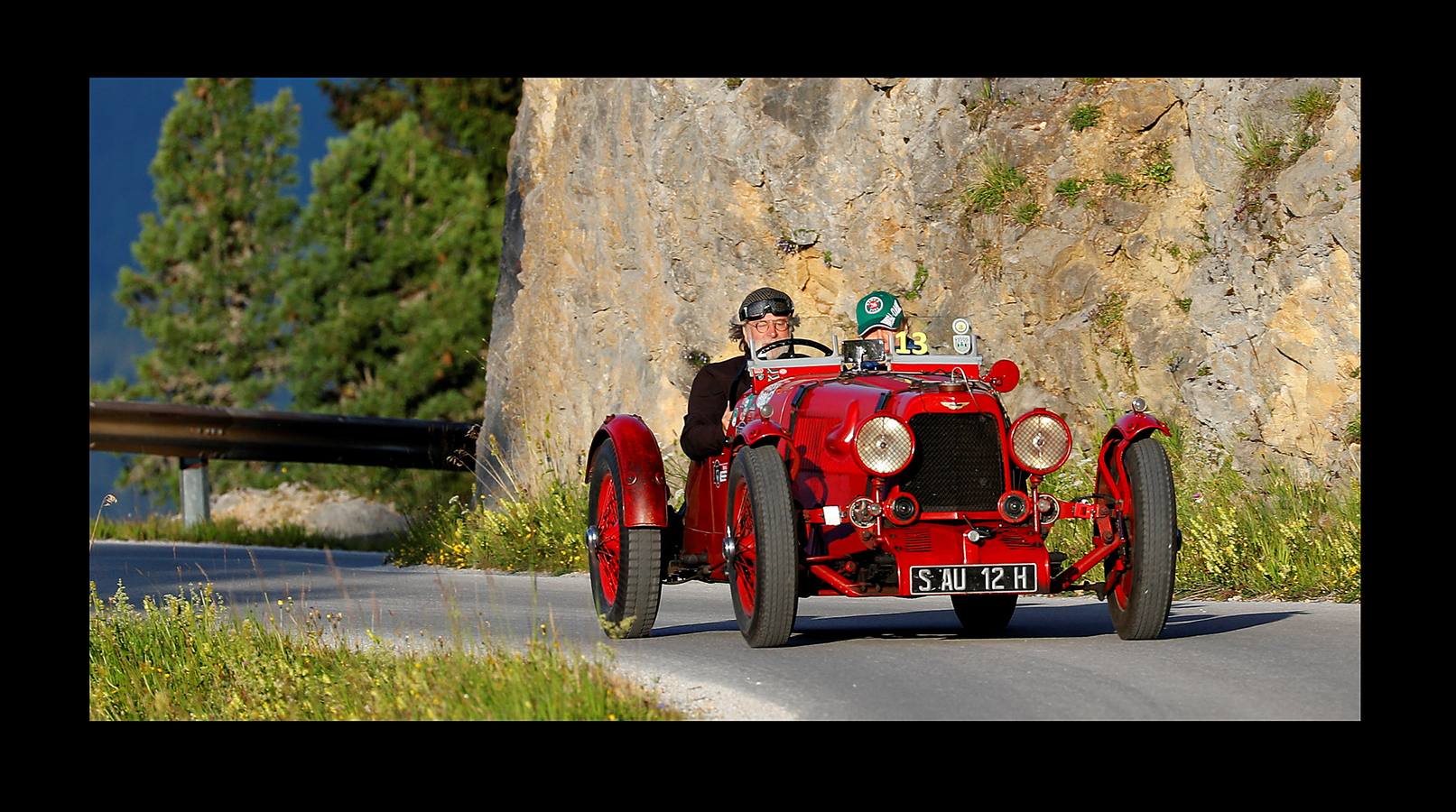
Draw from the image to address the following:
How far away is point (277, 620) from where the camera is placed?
1170cm

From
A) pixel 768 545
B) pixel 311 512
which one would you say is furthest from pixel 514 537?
pixel 311 512

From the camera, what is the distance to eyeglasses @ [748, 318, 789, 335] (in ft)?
37.2

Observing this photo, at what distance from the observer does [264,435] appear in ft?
74.9

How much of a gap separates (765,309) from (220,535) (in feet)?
39.5

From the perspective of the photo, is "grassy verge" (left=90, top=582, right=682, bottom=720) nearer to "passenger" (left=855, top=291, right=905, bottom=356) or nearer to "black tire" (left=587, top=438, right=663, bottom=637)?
"black tire" (left=587, top=438, right=663, bottom=637)

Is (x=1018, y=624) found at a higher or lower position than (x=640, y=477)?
lower

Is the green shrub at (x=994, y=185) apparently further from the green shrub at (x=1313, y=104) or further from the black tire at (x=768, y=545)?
the black tire at (x=768, y=545)

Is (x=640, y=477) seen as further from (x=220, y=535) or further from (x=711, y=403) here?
(x=220, y=535)

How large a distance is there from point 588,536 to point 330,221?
2846 cm

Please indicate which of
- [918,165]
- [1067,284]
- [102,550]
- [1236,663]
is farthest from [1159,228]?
[102,550]

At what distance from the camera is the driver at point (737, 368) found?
36.8 feet

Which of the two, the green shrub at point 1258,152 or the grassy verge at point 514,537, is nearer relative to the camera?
the green shrub at point 1258,152

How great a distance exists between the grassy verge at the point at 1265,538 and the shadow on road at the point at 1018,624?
726 millimetres

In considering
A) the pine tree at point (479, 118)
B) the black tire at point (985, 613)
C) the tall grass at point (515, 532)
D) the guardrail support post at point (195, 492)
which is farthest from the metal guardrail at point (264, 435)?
the pine tree at point (479, 118)
